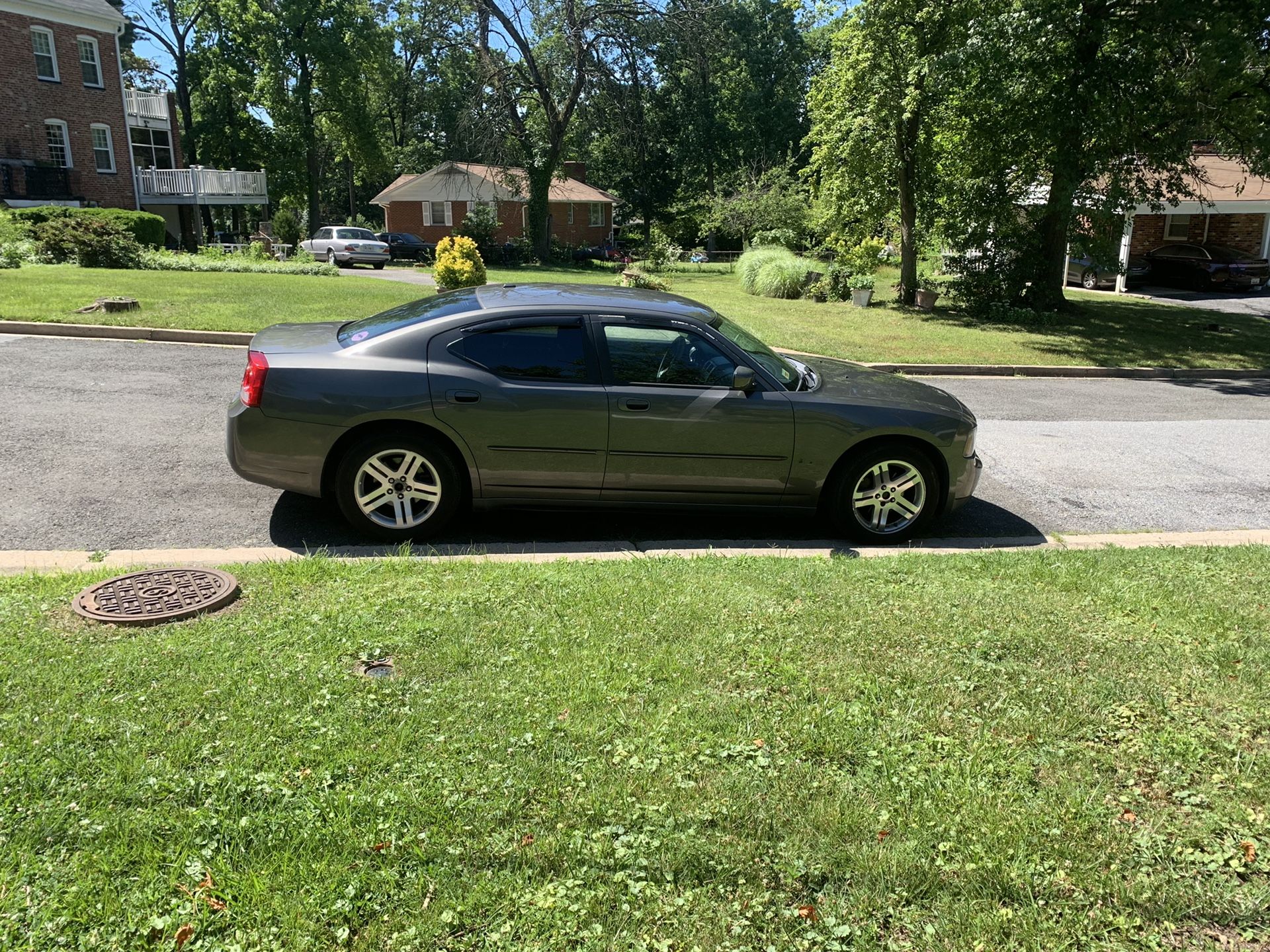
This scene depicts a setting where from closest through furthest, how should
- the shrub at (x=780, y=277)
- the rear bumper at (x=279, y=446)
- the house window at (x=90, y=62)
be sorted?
1. the rear bumper at (x=279, y=446)
2. the shrub at (x=780, y=277)
3. the house window at (x=90, y=62)

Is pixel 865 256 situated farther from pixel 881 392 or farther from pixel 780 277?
pixel 881 392

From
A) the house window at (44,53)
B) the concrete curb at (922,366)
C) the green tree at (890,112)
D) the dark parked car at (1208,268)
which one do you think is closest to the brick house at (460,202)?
the house window at (44,53)

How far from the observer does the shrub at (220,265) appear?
73.5 feet

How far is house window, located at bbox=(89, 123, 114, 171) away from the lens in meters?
33.1

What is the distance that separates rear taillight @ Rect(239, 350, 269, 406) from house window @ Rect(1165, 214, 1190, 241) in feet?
120

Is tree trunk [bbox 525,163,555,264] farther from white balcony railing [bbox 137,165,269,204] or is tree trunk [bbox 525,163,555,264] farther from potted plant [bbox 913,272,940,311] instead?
potted plant [bbox 913,272,940,311]

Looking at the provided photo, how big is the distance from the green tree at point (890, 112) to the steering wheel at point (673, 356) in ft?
48.1

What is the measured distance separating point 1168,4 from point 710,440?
16.1 m

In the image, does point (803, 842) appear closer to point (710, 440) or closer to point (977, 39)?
point (710, 440)

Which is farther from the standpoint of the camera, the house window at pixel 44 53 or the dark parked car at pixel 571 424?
the house window at pixel 44 53

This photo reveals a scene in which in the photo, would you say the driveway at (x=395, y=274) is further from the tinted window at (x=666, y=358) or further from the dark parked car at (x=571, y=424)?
the tinted window at (x=666, y=358)

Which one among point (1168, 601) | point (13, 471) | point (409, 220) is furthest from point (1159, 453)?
point (409, 220)

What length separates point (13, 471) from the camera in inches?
260

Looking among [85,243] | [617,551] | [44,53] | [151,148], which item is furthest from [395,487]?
[151,148]
